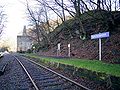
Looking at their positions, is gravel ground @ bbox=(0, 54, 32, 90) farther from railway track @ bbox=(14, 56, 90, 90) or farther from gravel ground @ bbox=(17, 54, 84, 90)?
gravel ground @ bbox=(17, 54, 84, 90)

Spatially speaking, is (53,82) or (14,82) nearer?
(53,82)

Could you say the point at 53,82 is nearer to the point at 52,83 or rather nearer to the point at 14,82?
the point at 52,83

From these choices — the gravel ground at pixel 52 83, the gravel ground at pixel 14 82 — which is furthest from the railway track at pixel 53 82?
the gravel ground at pixel 14 82

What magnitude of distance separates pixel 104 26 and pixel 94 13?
2924mm

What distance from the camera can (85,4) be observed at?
27.0 m

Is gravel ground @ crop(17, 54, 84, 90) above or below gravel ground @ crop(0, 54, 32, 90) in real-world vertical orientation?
above

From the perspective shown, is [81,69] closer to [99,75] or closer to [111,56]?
[99,75]

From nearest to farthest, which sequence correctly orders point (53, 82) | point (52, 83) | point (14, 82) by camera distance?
point (52, 83)
point (53, 82)
point (14, 82)

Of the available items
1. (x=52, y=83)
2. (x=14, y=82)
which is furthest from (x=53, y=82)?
(x=14, y=82)

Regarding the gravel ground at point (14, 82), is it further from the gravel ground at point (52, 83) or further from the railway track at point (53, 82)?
the gravel ground at point (52, 83)

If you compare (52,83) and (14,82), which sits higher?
(52,83)

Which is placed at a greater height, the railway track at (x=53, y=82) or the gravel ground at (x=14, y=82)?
the railway track at (x=53, y=82)

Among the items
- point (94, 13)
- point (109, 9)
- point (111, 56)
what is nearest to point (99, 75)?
point (111, 56)

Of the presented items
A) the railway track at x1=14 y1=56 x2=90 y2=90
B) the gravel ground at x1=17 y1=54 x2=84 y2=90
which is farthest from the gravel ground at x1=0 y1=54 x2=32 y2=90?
the gravel ground at x1=17 y1=54 x2=84 y2=90
